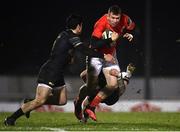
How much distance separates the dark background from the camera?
625 inches

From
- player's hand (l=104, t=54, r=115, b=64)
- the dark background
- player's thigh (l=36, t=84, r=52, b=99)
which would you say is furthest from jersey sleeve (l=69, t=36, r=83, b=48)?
the dark background

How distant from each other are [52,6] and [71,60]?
228 inches

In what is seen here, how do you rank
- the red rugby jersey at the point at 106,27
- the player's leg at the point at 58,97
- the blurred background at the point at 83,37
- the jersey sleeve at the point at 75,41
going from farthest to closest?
the blurred background at the point at 83,37 → the red rugby jersey at the point at 106,27 → the player's leg at the point at 58,97 → the jersey sleeve at the point at 75,41

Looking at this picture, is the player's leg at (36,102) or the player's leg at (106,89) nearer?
the player's leg at (36,102)

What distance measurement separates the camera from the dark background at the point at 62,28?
15.9 metres

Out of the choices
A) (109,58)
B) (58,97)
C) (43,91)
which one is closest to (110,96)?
(109,58)

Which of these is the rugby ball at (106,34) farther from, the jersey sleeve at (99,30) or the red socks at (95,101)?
the red socks at (95,101)

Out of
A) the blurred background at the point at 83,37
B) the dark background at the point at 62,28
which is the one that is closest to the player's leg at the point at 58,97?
the blurred background at the point at 83,37

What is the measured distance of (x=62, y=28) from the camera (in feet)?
52.5

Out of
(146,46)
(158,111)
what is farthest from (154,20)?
(158,111)

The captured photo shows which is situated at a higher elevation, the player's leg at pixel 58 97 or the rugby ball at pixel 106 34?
the rugby ball at pixel 106 34

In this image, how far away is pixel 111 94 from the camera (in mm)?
11984

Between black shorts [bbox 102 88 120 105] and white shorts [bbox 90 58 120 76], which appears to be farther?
black shorts [bbox 102 88 120 105]

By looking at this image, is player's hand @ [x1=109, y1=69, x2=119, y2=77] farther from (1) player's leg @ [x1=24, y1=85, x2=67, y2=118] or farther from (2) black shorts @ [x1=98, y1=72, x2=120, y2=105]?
(1) player's leg @ [x1=24, y1=85, x2=67, y2=118]
